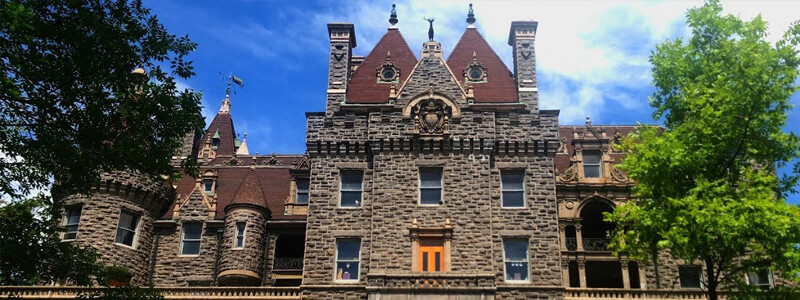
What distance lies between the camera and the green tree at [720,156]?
1989 cm

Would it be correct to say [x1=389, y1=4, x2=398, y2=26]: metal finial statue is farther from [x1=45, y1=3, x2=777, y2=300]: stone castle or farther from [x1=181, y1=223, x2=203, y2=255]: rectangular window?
A: [x1=181, y1=223, x2=203, y2=255]: rectangular window

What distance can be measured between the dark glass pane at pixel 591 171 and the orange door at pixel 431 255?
826 cm

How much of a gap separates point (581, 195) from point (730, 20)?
11.8m

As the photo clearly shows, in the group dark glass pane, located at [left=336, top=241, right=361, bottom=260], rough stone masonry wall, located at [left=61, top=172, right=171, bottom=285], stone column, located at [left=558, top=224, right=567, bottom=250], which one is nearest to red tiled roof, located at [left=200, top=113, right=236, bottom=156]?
rough stone masonry wall, located at [left=61, top=172, right=171, bottom=285]

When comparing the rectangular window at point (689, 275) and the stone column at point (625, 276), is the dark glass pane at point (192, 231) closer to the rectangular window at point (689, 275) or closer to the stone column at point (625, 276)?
the stone column at point (625, 276)

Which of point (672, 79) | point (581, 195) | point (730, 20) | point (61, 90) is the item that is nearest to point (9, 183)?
point (61, 90)

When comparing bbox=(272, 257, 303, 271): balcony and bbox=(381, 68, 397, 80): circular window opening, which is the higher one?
bbox=(381, 68, 397, 80): circular window opening

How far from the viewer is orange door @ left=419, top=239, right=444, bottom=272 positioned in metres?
28.8

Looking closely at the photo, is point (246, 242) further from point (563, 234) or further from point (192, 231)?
point (563, 234)

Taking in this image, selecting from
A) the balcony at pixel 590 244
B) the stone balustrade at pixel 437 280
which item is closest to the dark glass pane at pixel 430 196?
the stone balustrade at pixel 437 280

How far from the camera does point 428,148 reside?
30.6 meters

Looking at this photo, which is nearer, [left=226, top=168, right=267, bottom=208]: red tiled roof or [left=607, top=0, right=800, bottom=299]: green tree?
[left=607, top=0, right=800, bottom=299]: green tree

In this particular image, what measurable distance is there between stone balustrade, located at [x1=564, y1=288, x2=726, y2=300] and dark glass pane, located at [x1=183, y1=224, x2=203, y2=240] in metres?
15.4

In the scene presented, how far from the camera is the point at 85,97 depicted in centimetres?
1786
